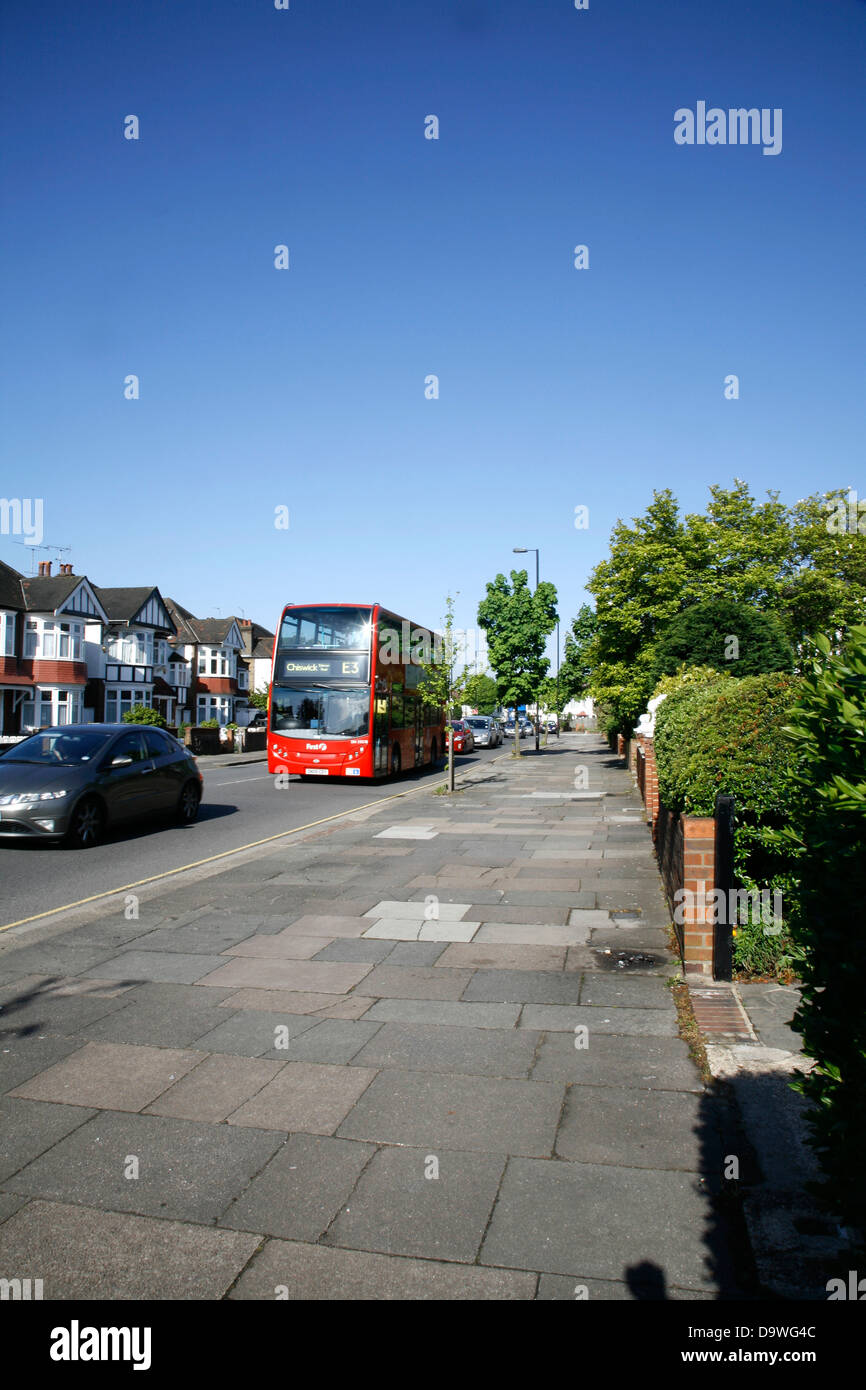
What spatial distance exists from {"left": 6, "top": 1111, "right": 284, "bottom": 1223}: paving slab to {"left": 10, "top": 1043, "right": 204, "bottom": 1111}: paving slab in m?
0.18

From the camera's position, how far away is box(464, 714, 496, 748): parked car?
4666 centimetres

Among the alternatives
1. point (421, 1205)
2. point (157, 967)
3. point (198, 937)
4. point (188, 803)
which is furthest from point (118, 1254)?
point (188, 803)

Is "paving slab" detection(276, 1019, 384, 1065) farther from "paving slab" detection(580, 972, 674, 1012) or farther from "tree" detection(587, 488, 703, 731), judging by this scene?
"tree" detection(587, 488, 703, 731)

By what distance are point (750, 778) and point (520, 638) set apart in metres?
37.6

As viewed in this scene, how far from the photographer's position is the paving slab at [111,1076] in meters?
4.02

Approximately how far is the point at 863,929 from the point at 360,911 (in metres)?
6.00

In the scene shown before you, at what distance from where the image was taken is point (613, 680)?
32.2m

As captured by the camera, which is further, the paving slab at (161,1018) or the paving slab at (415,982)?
the paving slab at (415,982)

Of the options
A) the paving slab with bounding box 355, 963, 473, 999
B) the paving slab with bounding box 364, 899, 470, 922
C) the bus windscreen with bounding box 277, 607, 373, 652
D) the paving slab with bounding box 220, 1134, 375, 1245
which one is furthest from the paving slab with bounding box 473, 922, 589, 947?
the bus windscreen with bounding box 277, 607, 373, 652

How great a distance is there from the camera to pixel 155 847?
11.6m

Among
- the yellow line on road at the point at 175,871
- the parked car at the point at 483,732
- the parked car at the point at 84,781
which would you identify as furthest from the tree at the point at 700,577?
the parked car at the point at 84,781

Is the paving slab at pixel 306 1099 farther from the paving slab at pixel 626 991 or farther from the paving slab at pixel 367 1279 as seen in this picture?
the paving slab at pixel 626 991

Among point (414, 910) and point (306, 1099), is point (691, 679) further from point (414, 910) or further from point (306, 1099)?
point (306, 1099)
